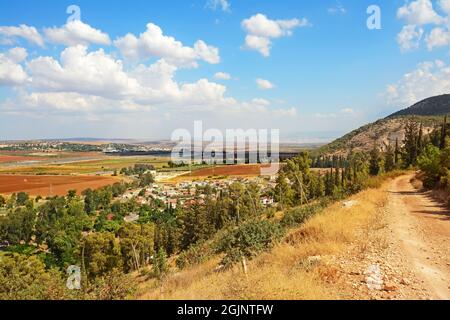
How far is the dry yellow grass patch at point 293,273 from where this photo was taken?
5762 millimetres

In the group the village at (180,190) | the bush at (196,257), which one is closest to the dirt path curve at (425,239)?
the bush at (196,257)

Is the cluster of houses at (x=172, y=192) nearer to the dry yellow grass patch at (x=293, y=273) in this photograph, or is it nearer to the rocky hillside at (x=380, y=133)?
the dry yellow grass patch at (x=293, y=273)

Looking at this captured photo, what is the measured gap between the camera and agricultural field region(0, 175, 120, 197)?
104 m

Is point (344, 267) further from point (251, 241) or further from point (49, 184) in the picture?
point (49, 184)

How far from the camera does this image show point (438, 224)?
12.0 m

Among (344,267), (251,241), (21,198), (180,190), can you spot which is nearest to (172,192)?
(180,190)

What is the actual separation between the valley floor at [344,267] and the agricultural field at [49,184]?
105 m

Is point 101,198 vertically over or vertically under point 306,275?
under

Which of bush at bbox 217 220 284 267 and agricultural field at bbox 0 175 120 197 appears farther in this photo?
agricultural field at bbox 0 175 120 197

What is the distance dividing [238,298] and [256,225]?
582cm

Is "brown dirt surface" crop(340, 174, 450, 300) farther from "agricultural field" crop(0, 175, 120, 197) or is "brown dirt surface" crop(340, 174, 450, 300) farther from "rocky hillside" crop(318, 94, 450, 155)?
"rocky hillside" crop(318, 94, 450, 155)

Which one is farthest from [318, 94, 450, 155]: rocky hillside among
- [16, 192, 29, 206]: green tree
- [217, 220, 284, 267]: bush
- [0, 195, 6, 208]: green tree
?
[217, 220, 284, 267]: bush
